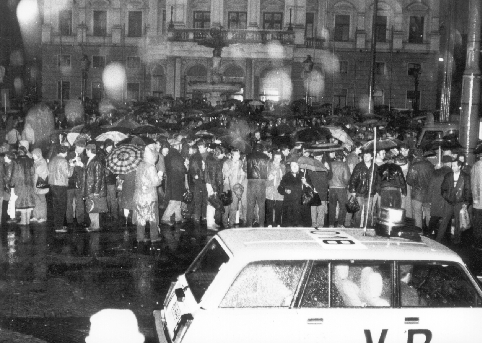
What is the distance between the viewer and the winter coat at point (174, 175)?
13383 millimetres

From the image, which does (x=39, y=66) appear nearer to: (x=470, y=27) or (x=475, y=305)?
(x=470, y=27)

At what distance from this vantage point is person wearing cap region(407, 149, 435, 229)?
41.8 feet

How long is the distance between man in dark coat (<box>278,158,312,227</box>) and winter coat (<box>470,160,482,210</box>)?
9.11 ft

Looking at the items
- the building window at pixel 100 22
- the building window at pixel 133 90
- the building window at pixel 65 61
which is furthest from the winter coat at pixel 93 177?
the building window at pixel 100 22

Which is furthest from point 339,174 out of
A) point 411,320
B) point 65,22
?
point 65,22

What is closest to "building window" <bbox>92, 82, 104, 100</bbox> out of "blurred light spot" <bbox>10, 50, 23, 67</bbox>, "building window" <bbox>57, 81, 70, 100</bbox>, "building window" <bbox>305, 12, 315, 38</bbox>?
"building window" <bbox>57, 81, 70, 100</bbox>

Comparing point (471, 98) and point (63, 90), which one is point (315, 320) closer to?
point (471, 98)

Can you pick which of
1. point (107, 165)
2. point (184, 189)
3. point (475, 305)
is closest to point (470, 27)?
point (184, 189)

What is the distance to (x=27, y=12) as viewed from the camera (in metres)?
60.2

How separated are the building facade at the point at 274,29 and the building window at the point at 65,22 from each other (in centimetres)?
8

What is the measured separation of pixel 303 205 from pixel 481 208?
9.96 ft

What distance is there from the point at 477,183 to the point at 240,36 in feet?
133

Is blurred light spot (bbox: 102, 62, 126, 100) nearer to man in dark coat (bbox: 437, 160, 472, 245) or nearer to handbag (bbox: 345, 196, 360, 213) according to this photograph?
handbag (bbox: 345, 196, 360, 213)

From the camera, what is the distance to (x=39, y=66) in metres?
60.9
